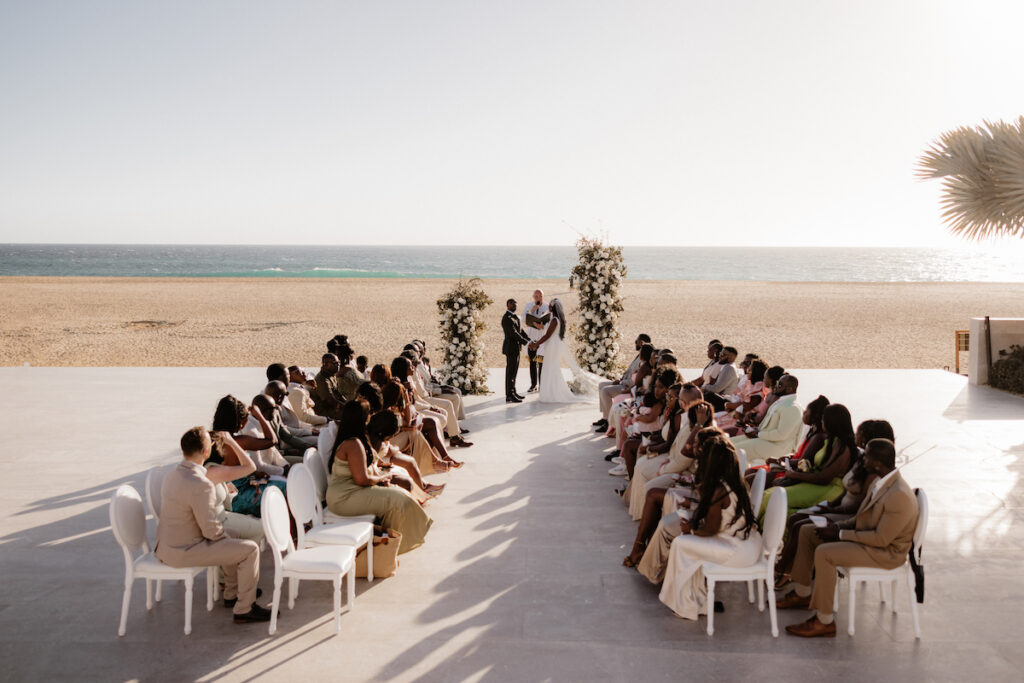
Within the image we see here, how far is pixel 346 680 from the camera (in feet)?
15.5

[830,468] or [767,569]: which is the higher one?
[830,468]

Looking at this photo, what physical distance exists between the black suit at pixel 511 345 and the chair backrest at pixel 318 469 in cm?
739

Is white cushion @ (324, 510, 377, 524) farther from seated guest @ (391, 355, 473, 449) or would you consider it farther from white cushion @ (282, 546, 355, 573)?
seated guest @ (391, 355, 473, 449)

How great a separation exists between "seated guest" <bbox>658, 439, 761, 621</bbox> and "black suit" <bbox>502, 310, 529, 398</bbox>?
8.50 meters

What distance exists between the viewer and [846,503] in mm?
5719

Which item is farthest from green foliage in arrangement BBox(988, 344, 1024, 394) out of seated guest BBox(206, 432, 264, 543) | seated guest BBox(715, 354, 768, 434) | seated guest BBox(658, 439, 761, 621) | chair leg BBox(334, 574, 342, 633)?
seated guest BBox(206, 432, 264, 543)

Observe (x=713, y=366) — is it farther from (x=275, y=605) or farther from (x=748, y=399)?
(x=275, y=605)

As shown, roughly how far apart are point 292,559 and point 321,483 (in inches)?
49.6

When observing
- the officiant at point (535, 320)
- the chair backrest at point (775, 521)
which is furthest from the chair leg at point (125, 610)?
the officiant at point (535, 320)

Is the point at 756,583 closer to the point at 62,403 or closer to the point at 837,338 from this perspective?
the point at 62,403

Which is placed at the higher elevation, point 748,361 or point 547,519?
point 748,361

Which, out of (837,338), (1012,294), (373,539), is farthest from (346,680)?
(1012,294)

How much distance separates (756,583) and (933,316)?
3430 cm

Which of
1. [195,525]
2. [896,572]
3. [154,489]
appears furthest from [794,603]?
[154,489]
